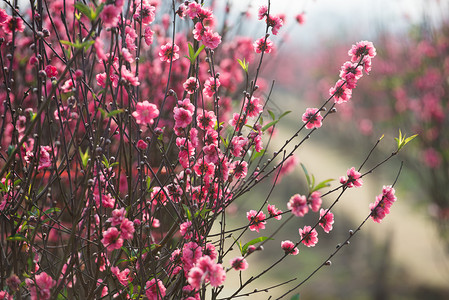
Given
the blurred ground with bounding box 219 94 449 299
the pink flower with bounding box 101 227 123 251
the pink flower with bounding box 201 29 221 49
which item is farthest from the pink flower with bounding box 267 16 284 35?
the blurred ground with bounding box 219 94 449 299

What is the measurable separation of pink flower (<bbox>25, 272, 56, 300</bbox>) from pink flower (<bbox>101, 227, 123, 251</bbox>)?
0.23m

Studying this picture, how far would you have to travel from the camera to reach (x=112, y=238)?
53.1 inches

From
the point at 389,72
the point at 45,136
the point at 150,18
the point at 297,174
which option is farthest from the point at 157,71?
the point at 297,174

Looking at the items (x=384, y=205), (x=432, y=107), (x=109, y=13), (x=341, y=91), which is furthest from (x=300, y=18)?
(x=432, y=107)

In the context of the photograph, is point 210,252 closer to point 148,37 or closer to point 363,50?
point 148,37

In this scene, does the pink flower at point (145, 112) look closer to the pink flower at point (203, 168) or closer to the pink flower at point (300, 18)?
the pink flower at point (203, 168)

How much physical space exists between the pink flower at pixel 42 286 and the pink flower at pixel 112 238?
23cm

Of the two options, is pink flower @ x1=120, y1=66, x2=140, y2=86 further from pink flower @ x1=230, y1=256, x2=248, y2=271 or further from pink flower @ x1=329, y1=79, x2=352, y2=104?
pink flower @ x1=329, y1=79, x2=352, y2=104

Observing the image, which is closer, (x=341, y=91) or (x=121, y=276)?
(x=121, y=276)

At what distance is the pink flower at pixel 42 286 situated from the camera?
1339mm

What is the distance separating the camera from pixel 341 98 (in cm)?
180

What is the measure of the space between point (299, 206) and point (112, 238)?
635 millimetres

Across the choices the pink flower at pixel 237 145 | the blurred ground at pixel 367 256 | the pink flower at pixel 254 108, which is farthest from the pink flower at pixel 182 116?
the blurred ground at pixel 367 256

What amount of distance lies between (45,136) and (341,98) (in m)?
1.79
